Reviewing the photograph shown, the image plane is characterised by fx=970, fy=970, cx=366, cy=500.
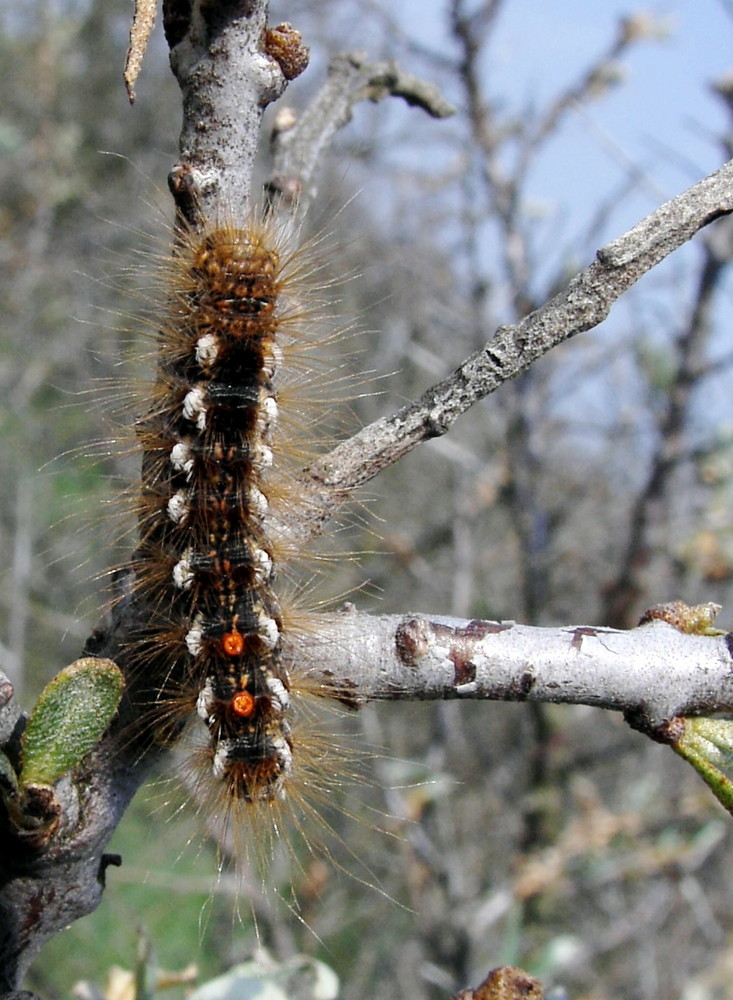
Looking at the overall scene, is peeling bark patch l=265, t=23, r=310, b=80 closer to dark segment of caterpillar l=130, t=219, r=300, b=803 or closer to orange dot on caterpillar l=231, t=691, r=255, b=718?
dark segment of caterpillar l=130, t=219, r=300, b=803

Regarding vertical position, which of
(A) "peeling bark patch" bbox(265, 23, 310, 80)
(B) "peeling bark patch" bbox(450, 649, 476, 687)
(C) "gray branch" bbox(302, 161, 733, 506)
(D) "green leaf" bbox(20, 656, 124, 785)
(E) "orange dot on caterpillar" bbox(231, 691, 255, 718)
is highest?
(A) "peeling bark patch" bbox(265, 23, 310, 80)

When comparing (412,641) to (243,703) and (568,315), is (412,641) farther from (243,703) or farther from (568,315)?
(243,703)

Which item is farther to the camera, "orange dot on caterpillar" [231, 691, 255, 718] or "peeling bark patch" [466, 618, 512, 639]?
"orange dot on caterpillar" [231, 691, 255, 718]

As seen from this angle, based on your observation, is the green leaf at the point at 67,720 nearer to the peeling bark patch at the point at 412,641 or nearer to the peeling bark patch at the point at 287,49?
the peeling bark patch at the point at 412,641

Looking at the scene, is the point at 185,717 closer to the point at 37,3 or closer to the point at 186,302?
the point at 186,302

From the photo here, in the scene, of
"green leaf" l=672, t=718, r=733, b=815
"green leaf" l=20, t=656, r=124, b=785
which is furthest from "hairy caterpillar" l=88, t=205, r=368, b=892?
"green leaf" l=672, t=718, r=733, b=815

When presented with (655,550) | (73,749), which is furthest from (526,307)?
(73,749)
